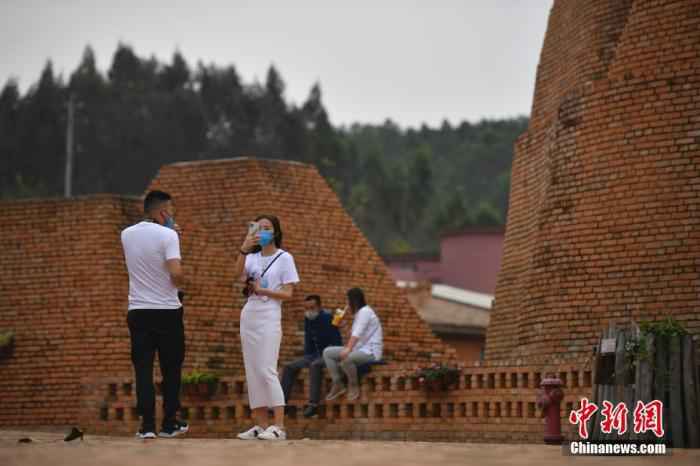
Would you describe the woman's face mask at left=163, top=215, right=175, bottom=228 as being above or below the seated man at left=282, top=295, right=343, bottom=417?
above

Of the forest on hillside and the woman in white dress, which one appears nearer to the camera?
the woman in white dress

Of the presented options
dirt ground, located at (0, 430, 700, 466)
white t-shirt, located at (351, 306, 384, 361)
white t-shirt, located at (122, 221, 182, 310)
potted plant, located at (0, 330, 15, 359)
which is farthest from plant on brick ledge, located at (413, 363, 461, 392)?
potted plant, located at (0, 330, 15, 359)

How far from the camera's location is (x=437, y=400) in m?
17.0

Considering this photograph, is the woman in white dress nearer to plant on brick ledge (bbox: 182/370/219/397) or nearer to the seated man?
the seated man

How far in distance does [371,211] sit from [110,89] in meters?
19.4

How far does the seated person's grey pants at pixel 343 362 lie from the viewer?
16516 mm

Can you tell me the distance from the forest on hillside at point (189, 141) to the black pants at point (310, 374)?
47.5m

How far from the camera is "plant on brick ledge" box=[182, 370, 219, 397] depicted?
17859 mm

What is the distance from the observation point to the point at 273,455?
9.10m

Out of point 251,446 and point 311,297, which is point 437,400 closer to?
point 311,297

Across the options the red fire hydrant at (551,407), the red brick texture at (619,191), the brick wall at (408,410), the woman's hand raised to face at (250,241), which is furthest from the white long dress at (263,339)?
the red brick texture at (619,191)

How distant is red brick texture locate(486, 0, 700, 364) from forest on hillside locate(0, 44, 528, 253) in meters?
46.6

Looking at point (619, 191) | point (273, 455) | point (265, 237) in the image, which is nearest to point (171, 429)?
Result: point (265, 237)

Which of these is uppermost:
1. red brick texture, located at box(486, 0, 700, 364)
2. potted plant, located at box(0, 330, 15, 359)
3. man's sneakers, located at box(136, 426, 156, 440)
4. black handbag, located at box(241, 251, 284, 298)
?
red brick texture, located at box(486, 0, 700, 364)
